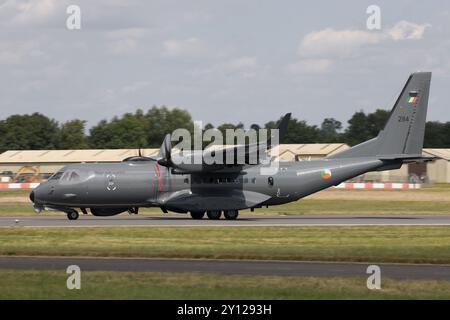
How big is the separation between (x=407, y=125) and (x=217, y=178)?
10127 millimetres

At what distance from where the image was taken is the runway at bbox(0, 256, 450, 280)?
20672 millimetres

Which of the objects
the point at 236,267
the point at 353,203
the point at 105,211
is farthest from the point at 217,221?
the point at 353,203

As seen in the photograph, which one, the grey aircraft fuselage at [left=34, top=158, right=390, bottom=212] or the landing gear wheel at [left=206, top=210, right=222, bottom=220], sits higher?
the grey aircraft fuselage at [left=34, top=158, right=390, bottom=212]

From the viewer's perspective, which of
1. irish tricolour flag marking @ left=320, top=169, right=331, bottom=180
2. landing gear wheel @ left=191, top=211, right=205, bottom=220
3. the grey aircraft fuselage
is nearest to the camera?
the grey aircraft fuselage

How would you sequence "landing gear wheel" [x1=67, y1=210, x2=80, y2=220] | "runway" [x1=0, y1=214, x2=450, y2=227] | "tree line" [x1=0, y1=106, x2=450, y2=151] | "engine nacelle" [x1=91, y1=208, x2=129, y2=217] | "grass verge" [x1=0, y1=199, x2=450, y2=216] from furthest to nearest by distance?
"tree line" [x1=0, y1=106, x2=450, y2=151] → "grass verge" [x1=0, y1=199, x2=450, y2=216] → "engine nacelle" [x1=91, y1=208, x2=129, y2=217] → "landing gear wheel" [x1=67, y1=210, x2=80, y2=220] → "runway" [x1=0, y1=214, x2=450, y2=227]

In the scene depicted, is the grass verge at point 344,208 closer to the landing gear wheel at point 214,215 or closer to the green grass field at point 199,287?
the landing gear wheel at point 214,215

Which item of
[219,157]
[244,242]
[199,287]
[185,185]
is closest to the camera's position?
[199,287]

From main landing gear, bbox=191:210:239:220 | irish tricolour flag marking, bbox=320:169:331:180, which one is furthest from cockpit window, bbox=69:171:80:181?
irish tricolour flag marking, bbox=320:169:331:180

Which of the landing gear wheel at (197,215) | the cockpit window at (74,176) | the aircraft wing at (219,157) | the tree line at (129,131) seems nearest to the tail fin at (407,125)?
the aircraft wing at (219,157)

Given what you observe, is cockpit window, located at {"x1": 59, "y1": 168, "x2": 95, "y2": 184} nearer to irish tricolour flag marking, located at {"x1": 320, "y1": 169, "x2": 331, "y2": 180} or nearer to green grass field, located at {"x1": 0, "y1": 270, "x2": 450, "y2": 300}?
irish tricolour flag marking, located at {"x1": 320, "y1": 169, "x2": 331, "y2": 180}

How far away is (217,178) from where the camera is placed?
4009 cm

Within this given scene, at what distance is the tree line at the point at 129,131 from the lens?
126 m

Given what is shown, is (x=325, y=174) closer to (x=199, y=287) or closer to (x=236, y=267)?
A: (x=236, y=267)

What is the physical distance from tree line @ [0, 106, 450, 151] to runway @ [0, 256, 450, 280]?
93.1 m
